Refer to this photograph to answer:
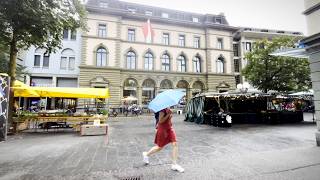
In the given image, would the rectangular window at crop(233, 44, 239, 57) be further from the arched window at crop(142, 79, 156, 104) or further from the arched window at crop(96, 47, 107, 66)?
the arched window at crop(96, 47, 107, 66)

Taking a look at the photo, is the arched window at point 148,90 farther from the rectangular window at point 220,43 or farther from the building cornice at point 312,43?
the building cornice at point 312,43

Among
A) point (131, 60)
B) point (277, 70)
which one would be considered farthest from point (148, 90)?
point (277, 70)

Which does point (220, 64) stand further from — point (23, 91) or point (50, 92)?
point (23, 91)

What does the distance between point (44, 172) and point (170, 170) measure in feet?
9.78

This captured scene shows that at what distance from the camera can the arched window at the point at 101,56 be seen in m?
29.3

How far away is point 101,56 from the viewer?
29.5m

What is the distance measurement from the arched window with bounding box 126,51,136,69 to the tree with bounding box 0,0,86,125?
1866cm

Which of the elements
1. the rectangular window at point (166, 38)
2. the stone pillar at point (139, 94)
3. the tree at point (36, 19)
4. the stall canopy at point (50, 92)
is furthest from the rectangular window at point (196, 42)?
the stall canopy at point (50, 92)

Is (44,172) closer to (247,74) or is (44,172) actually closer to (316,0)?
(316,0)

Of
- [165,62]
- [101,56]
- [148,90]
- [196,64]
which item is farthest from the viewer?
[196,64]

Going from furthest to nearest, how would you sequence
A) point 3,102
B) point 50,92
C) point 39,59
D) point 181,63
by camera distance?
point 181,63 < point 39,59 < point 50,92 < point 3,102

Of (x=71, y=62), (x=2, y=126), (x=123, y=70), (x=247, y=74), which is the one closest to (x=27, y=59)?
(x=71, y=62)

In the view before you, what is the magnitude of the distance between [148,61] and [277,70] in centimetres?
1751

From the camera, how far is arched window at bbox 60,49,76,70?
30891 millimetres
